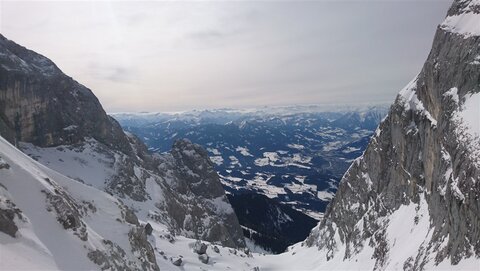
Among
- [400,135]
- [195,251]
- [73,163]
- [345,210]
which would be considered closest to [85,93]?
[73,163]

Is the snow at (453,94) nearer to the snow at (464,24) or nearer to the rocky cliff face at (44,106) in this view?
the snow at (464,24)

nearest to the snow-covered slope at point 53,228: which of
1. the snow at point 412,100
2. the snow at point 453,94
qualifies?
the snow at point 453,94

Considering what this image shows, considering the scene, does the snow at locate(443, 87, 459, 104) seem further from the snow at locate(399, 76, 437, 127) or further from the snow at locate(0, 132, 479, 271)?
the snow at locate(0, 132, 479, 271)

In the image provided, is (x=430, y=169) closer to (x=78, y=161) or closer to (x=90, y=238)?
(x=90, y=238)

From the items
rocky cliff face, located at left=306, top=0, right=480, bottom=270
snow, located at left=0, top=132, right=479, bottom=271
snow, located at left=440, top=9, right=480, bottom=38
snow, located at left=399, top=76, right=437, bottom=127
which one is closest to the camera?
snow, located at left=0, top=132, right=479, bottom=271

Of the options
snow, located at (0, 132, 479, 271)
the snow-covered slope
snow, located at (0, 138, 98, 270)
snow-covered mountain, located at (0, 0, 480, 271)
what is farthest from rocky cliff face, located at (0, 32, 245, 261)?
snow, located at (0, 138, 98, 270)

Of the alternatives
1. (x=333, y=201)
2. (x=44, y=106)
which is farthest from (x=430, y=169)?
(x=44, y=106)

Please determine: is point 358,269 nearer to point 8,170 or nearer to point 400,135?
point 400,135
